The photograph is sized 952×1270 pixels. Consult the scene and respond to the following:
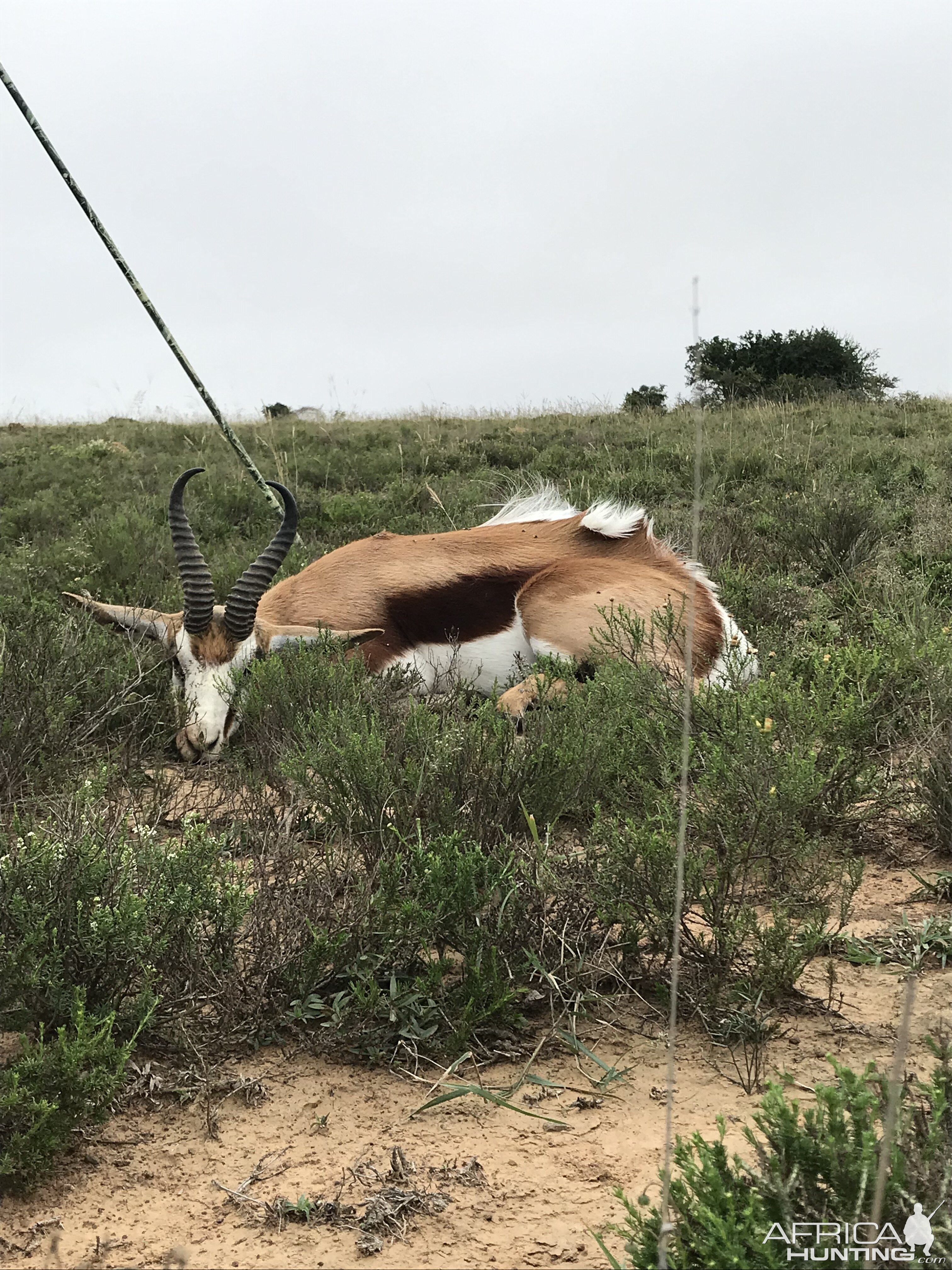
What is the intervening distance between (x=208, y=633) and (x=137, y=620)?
1.75ft

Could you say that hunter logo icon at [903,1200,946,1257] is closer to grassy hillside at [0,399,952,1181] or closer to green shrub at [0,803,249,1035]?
grassy hillside at [0,399,952,1181]

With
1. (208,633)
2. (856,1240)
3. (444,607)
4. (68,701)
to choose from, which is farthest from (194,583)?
(856,1240)

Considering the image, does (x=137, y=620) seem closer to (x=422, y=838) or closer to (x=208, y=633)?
(x=208, y=633)

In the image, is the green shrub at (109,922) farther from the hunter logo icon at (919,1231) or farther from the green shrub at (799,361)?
the green shrub at (799,361)

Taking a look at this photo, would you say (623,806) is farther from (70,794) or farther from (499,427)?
(499,427)

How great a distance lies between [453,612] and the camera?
619 cm

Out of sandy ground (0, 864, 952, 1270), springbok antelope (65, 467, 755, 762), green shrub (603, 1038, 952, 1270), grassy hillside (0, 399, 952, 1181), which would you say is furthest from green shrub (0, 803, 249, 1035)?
springbok antelope (65, 467, 755, 762)

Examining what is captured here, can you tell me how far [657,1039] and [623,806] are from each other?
1.20 metres

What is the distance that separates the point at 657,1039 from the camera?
8.80 feet

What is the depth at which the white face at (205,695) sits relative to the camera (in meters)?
5.01

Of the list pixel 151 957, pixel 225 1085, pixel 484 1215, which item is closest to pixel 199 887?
pixel 151 957

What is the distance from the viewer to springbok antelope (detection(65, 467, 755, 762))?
544cm

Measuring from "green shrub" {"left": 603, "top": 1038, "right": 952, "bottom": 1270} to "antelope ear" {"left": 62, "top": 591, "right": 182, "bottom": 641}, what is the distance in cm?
463

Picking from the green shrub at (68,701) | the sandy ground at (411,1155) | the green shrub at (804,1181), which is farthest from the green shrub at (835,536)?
the green shrub at (804,1181)
